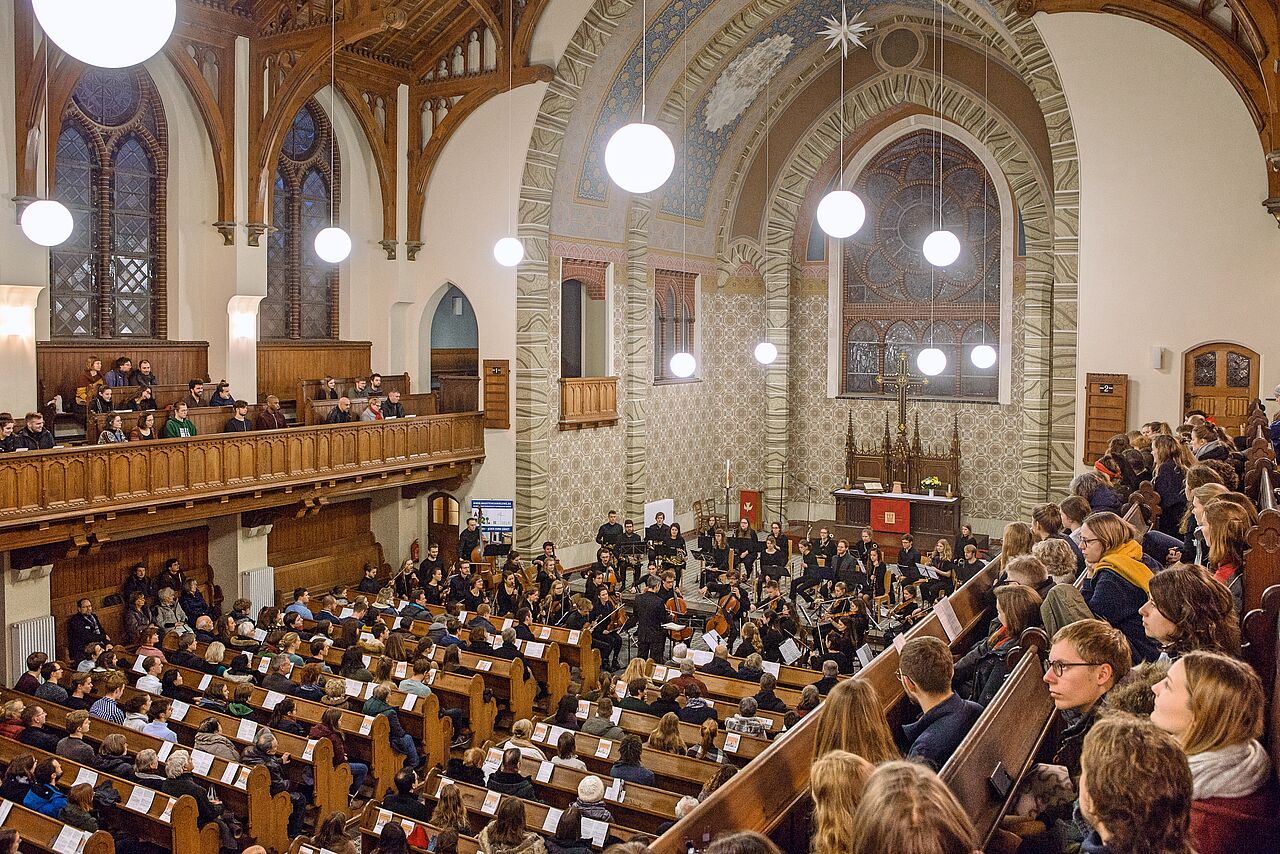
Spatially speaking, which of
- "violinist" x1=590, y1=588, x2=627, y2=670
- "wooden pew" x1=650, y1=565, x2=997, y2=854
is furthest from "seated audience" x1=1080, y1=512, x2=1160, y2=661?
"violinist" x1=590, y1=588, x2=627, y2=670

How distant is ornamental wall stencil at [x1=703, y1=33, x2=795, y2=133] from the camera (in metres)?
19.9

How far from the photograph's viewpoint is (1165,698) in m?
3.02

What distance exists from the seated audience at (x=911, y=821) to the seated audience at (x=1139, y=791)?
0.43m

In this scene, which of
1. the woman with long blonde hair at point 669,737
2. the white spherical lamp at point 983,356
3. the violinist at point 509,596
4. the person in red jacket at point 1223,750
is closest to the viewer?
the person in red jacket at point 1223,750

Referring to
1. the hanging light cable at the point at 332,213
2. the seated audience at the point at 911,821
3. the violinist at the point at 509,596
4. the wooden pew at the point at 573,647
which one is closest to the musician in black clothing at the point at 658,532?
the violinist at the point at 509,596

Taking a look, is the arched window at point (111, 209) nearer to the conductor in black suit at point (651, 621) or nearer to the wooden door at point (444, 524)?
the wooden door at point (444, 524)

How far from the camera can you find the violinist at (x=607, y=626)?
43.5ft

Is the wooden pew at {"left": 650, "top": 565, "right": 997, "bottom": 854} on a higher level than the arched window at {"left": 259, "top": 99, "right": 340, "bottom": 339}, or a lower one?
lower

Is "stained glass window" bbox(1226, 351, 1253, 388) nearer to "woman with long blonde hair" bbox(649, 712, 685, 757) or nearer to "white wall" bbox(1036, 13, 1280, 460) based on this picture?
"white wall" bbox(1036, 13, 1280, 460)

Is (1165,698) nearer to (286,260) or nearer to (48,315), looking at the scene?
(48,315)

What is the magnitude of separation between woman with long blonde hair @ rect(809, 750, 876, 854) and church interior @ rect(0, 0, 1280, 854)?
12mm

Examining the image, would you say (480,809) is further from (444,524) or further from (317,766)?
(444,524)

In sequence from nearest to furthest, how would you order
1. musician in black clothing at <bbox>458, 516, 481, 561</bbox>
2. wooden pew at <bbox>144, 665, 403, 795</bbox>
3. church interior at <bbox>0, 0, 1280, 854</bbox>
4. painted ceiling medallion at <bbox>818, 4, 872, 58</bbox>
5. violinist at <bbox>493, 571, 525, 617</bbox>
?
church interior at <bbox>0, 0, 1280, 854</bbox>, wooden pew at <bbox>144, 665, 403, 795</bbox>, violinist at <bbox>493, 571, 525, 617</bbox>, musician in black clothing at <bbox>458, 516, 481, 561</bbox>, painted ceiling medallion at <bbox>818, 4, 872, 58</bbox>

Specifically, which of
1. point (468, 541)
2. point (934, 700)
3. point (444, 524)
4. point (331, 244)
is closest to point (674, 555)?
point (468, 541)
